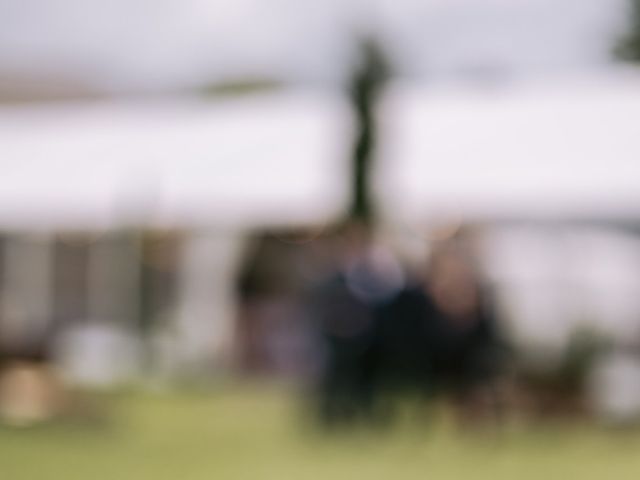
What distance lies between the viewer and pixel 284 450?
6539 millimetres

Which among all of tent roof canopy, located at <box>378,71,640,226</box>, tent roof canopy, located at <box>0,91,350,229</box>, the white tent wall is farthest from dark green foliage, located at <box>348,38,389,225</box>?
tent roof canopy, located at <box>378,71,640,226</box>

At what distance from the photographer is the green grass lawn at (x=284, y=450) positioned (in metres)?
5.68

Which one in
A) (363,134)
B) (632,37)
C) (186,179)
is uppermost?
(632,37)

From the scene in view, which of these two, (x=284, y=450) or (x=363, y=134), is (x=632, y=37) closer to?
(x=363, y=134)

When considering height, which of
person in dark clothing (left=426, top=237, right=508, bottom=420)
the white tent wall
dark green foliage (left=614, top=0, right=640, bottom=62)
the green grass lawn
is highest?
dark green foliage (left=614, top=0, right=640, bottom=62)

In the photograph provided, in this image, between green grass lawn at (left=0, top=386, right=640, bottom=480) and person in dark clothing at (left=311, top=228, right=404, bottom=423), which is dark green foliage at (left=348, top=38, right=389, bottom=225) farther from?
green grass lawn at (left=0, top=386, right=640, bottom=480)

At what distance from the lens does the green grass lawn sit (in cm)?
568

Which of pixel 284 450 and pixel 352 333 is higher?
pixel 352 333

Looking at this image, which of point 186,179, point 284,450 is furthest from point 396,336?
point 186,179

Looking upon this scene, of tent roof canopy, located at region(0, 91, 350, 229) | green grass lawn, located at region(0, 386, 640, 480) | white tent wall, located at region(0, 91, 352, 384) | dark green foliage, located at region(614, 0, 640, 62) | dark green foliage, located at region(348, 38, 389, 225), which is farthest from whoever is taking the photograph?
dark green foliage, located at region(614, 0, 640, 62)

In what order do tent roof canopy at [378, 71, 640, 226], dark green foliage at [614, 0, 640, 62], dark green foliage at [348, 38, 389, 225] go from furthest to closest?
dark green foliage at [614, 0, 640, 62]
dark green foliage at [348, 38, 389, 225]
tent roof canopy at [378, 71, 640, 226]

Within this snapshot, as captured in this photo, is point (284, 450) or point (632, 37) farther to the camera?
point (632, 37)

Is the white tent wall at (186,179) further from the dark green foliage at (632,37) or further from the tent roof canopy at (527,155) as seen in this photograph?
the dark green foliage at (632,37)

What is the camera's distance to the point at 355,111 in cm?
1240
